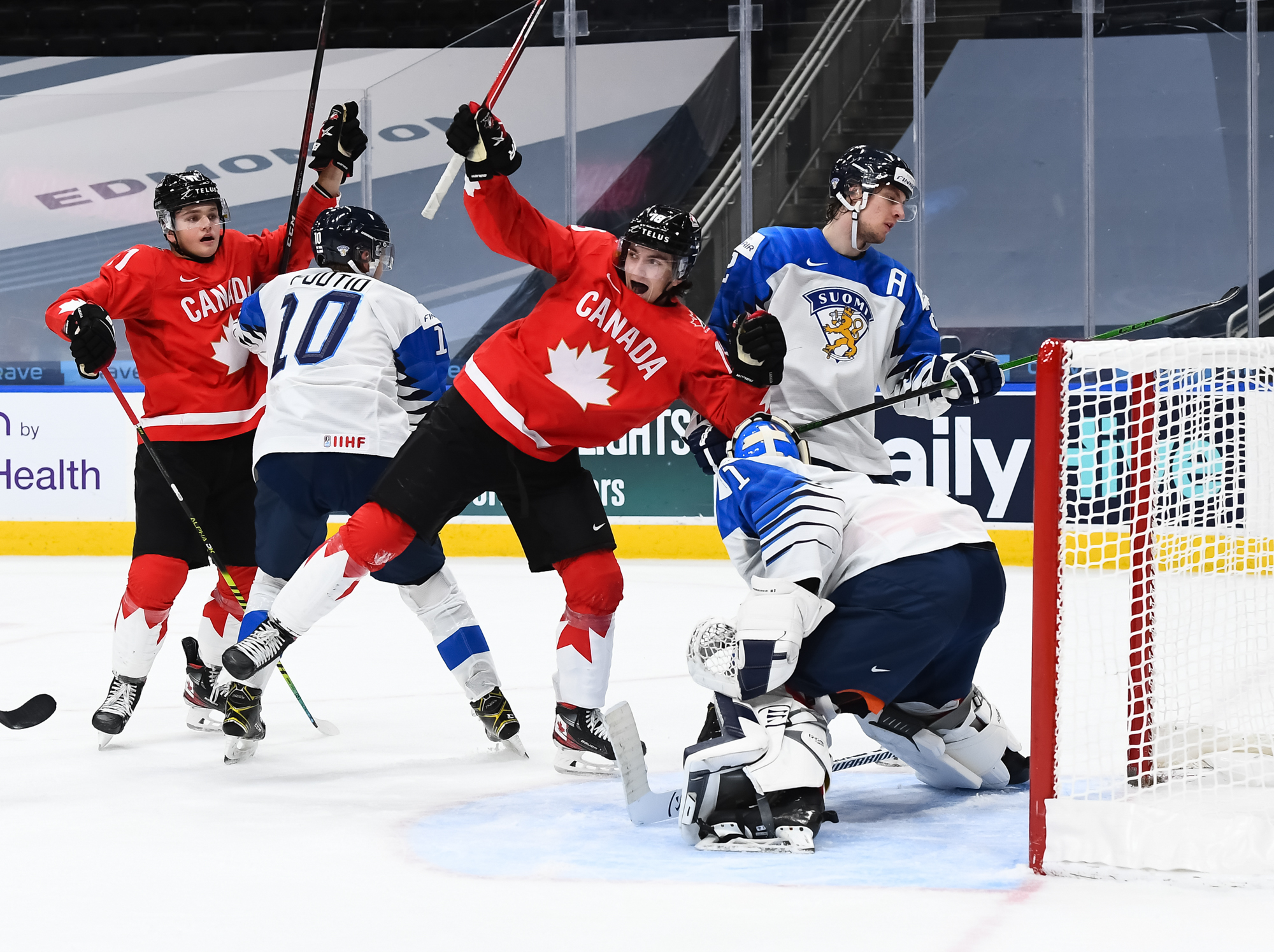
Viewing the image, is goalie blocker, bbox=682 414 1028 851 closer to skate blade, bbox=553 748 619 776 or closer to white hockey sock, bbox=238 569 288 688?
skate blade, bbox=553 748 619 776

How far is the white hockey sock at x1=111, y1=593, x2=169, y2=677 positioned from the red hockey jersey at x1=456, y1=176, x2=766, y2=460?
2.95 feet

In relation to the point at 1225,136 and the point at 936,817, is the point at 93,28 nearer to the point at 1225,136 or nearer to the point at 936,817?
the point at 1225,136

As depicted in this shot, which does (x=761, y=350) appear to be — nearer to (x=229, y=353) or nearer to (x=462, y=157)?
(x=462, y=157)

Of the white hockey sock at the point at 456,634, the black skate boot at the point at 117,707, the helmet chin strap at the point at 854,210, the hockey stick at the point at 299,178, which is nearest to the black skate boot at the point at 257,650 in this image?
the white hockey sock at the point at 456,634

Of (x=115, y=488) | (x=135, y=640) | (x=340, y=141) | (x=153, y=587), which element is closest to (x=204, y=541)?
(x=153, y=587)

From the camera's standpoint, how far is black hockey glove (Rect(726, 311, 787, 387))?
2.37 meters

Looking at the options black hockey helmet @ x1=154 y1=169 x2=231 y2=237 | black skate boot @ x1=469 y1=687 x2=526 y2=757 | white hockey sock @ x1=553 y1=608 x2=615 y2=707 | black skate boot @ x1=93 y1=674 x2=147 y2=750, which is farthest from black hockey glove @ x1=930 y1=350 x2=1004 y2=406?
black skate boot @ x1=93 y1=674 x2=147 y2=750

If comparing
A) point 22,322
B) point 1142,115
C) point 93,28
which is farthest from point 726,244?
point 93,28

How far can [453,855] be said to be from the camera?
2086 millimetres

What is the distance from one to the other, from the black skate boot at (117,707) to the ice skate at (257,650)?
0.47 meters

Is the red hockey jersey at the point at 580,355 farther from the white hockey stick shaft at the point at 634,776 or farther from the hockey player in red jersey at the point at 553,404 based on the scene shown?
the white hockey stick shaft at the point at 634,776

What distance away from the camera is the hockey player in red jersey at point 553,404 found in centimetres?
258

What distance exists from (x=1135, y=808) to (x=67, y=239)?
9.03m

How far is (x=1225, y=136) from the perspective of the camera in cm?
665
